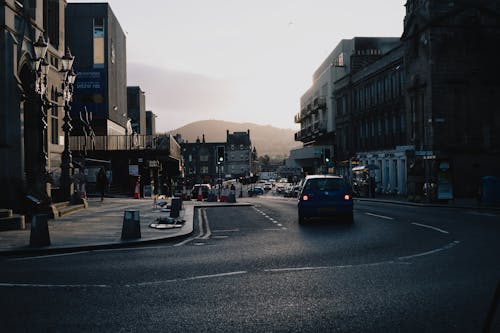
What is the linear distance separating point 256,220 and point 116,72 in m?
50.2

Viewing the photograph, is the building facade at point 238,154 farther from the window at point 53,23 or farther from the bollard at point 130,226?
the bollard at point 130,226

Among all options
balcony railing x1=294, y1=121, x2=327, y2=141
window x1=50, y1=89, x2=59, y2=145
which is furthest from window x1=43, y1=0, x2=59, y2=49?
balcony railing x1=294, y1=121, x2=327, y2=141

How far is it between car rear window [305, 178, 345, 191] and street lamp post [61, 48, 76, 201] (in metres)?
9.94

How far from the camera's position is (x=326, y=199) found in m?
18.7

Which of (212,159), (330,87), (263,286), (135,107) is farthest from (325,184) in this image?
(212,159)

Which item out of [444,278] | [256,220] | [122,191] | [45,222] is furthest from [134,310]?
[122,191]

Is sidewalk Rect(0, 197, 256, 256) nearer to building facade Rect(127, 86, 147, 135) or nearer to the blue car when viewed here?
the blue car

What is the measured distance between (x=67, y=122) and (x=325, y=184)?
35.2 ft

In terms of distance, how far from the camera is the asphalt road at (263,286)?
232 inches

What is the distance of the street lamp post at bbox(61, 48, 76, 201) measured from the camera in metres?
22.0

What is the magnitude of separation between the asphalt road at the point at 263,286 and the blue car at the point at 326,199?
190 inches

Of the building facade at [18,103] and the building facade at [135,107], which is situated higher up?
the building facade at [135,107]

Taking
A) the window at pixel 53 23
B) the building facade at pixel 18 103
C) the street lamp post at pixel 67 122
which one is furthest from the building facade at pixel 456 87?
the building facade at pixel 18 103

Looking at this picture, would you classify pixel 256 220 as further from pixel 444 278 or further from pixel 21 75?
pixel 444 278
